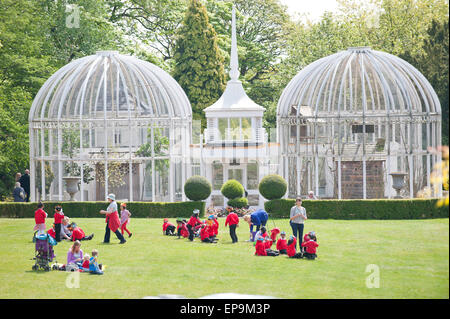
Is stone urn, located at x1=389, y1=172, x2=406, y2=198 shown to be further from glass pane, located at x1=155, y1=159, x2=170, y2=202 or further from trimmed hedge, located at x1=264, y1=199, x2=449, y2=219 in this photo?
glass pane, located at x1=155, y1=159, x2=170, y2=202

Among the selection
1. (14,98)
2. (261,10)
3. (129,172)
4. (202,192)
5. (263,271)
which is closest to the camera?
(263,271)

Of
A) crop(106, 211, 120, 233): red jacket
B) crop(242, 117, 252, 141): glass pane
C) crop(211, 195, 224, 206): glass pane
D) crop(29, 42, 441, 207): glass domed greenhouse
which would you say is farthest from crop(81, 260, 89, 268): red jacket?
crop(242, 117, 252, 141): glass pane

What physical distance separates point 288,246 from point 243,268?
7.02 ft

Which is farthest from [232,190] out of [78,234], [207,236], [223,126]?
[78,234]

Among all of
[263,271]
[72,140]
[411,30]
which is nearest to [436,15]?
[411,30]

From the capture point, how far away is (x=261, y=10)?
54781 mm

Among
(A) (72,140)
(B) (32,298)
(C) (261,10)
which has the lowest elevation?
(B) (32,298)

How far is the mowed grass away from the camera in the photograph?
14.6 metres

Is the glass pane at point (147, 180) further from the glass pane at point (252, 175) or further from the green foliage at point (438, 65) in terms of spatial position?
the green foliage at point (438, 65)

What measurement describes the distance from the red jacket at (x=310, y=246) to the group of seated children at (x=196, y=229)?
14.0ft

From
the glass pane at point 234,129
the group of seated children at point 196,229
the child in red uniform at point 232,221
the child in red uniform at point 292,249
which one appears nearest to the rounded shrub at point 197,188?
the glass pane at point 234,129
